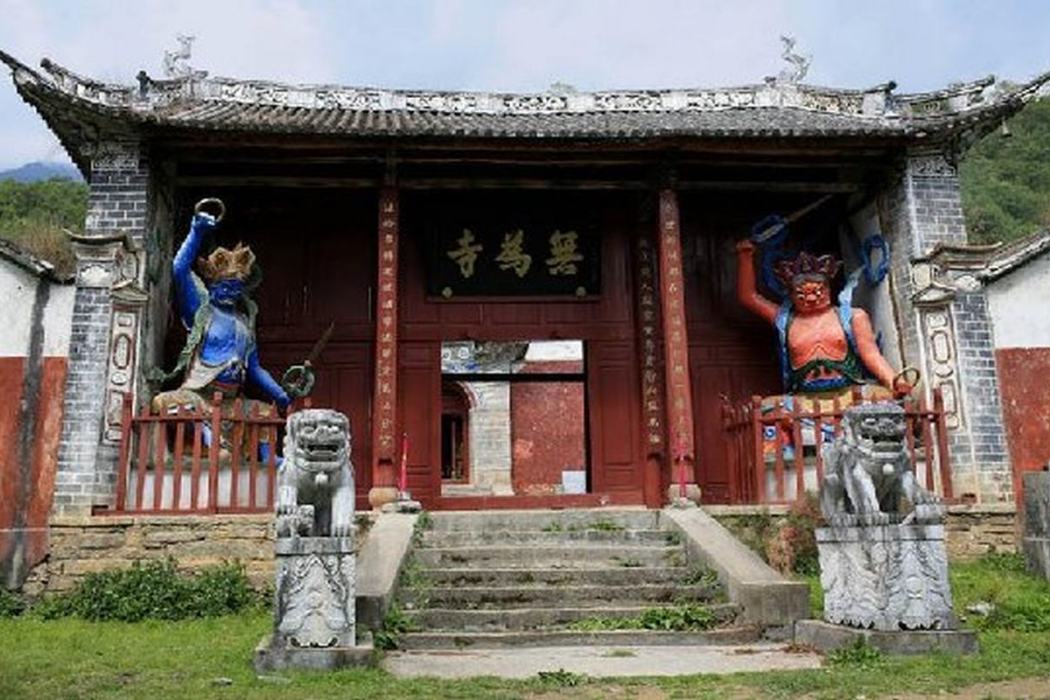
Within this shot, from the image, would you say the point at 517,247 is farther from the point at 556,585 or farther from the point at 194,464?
the point at 556,585

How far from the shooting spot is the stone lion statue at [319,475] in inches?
225

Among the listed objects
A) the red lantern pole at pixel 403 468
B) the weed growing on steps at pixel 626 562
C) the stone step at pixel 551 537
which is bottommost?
the weed growing on steps at pixel 626 562

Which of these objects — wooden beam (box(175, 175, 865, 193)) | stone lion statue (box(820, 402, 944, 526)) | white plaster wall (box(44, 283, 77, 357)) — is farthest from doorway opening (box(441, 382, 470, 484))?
stone lion statue (box(820, 402, 944, 526))

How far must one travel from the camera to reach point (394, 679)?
16.7 feet

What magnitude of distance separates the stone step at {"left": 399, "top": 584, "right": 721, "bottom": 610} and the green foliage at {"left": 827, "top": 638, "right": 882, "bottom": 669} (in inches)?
61.1

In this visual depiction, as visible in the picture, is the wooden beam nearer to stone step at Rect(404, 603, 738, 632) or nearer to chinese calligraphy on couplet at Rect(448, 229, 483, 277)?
chinese calligraphy on couplet at Rect(448, 229, 483, 277)

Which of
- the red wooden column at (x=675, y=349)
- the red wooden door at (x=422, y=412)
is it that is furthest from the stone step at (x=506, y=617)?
the red wooden door at (x=422, y=412)

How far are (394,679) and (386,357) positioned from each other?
5146 mm

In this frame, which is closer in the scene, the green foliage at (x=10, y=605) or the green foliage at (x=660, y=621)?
the green foliage at (x=660, y=621)

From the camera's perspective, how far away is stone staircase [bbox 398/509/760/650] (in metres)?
6.45

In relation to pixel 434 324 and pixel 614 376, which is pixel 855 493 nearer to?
pixel 614 376

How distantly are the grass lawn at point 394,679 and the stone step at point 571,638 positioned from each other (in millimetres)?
1083

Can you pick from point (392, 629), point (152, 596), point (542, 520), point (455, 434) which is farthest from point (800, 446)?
point (455, 434)

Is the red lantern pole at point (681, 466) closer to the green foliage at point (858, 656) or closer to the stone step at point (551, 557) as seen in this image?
the stone step at point (551, 557)
